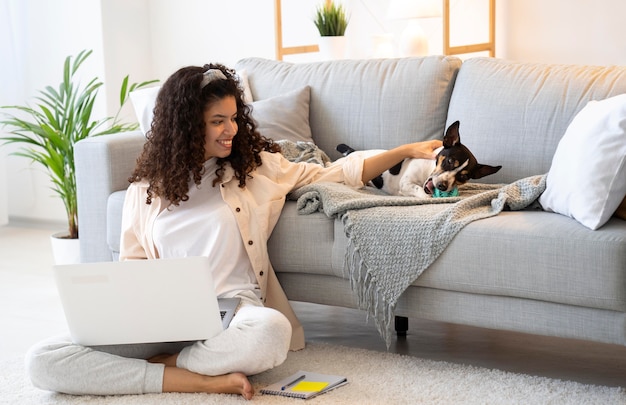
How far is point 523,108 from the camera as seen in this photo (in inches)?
112

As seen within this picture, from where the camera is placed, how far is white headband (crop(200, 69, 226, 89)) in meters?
2.48

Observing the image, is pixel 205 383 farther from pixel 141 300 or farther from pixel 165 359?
pixel 141 300

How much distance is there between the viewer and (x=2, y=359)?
8.88ft

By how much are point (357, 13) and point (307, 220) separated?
2.10 metres

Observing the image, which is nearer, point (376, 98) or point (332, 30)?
point (376, 98)

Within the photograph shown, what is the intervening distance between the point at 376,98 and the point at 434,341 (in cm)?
90

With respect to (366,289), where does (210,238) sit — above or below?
above

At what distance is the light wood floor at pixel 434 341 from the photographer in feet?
8.15

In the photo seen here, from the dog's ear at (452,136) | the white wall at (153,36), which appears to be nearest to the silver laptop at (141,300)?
the dog's ear at (452,136)

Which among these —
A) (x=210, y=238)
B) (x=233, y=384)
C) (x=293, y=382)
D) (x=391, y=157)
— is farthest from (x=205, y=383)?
(x=391, y=157)

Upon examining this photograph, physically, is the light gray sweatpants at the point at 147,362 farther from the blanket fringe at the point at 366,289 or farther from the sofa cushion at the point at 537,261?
the sofa cushion at the point at 537,261

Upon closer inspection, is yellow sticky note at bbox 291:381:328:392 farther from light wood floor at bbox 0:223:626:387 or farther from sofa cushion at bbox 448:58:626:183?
sofa cushion at bbox 448:58:626:183

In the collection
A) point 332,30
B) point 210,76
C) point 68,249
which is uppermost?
point 332,30

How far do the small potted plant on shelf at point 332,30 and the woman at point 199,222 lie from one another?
1426mm
